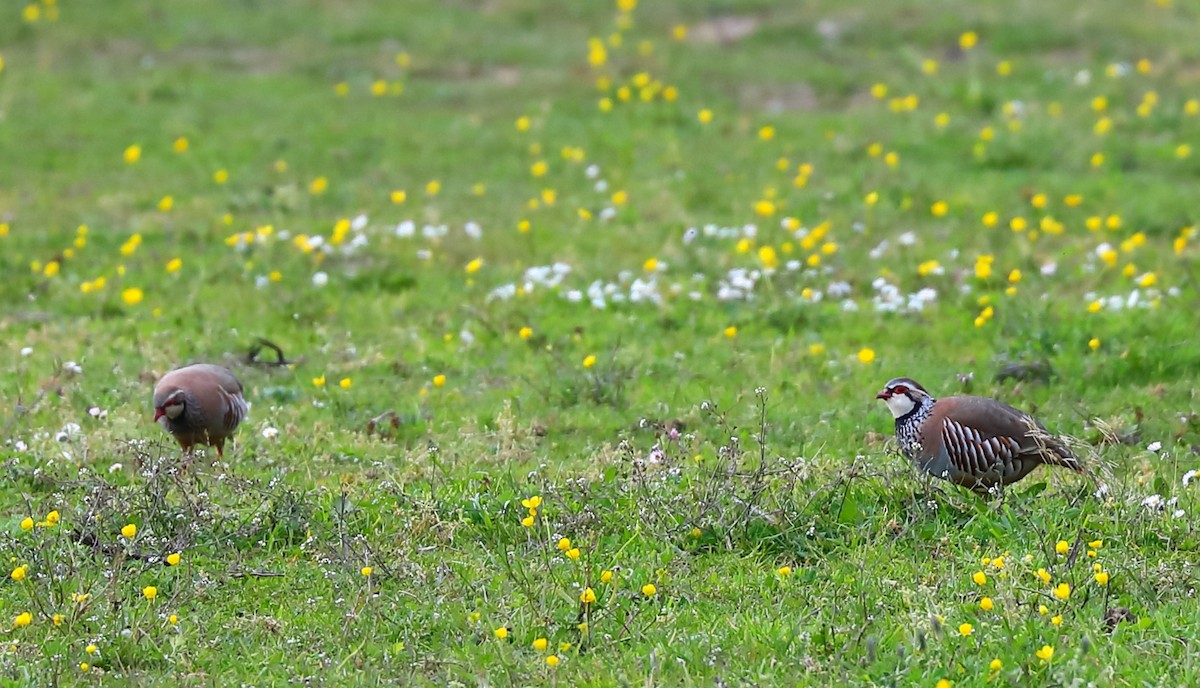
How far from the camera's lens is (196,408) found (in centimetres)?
791

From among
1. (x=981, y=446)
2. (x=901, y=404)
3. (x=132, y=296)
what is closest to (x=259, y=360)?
(x=132, y=296)

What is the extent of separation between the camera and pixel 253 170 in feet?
46.6

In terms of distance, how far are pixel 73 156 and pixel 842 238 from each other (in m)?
7.62

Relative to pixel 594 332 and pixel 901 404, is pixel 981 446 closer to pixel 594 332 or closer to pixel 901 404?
pixel 901 404

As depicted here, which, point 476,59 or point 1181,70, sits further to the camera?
point 476,59

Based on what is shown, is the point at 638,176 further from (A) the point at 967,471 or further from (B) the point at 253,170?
(A) the point at 967,471

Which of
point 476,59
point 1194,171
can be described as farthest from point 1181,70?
point 476,59

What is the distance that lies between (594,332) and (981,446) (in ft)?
12.1

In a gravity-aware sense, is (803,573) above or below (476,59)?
above

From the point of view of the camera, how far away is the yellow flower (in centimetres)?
1079

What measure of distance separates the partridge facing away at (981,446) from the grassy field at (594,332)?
0.70ft

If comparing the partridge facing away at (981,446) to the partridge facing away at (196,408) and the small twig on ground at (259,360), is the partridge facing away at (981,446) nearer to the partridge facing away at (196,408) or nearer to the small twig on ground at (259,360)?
the partridge facing away at (196,408)

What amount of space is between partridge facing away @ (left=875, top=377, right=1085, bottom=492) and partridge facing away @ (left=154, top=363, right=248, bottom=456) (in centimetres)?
351

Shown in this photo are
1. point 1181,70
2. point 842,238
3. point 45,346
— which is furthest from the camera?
point 1181,70
